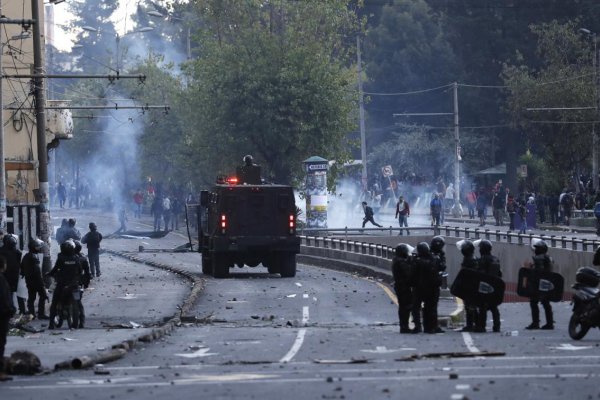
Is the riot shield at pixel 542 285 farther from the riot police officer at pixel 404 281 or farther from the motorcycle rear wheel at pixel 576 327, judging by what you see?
the motorcycle rear wheel at pixel 576 327

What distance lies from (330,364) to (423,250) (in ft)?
19.7

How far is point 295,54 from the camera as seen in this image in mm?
70938

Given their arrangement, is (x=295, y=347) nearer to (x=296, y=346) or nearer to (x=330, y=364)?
(x=296, y=346)

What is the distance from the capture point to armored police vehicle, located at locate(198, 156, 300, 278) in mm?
43594

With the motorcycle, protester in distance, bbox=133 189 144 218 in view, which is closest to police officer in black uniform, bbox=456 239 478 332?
the motorcycle

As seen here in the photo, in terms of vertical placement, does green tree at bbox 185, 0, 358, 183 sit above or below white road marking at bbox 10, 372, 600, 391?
above

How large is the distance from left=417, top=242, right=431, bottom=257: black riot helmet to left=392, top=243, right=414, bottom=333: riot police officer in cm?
20

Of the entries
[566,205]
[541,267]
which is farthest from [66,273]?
[566,205]

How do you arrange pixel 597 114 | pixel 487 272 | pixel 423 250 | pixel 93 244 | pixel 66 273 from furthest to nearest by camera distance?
pixel 597 114 → pixel 93 244 → pixel 66 273 → pixel 487 272 → pixel 423 250

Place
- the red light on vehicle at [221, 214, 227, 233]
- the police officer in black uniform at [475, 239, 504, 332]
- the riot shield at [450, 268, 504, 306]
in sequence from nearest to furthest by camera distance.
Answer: the riot shield at [450, 268, 504, 306] < the police officer in black uniform at [475, 239, 504, 332] < the red light on vehicle at [221, 214, 227, 233]

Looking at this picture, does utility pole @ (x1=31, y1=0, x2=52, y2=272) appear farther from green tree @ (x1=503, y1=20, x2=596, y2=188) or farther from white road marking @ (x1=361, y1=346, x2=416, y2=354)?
green tree @ (x1=503, y1=20, x2=596, y2=188)

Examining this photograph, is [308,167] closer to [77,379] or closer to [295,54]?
[295,54]

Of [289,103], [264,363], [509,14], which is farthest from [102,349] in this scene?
[509,14]

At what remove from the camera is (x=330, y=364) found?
19016 mm
